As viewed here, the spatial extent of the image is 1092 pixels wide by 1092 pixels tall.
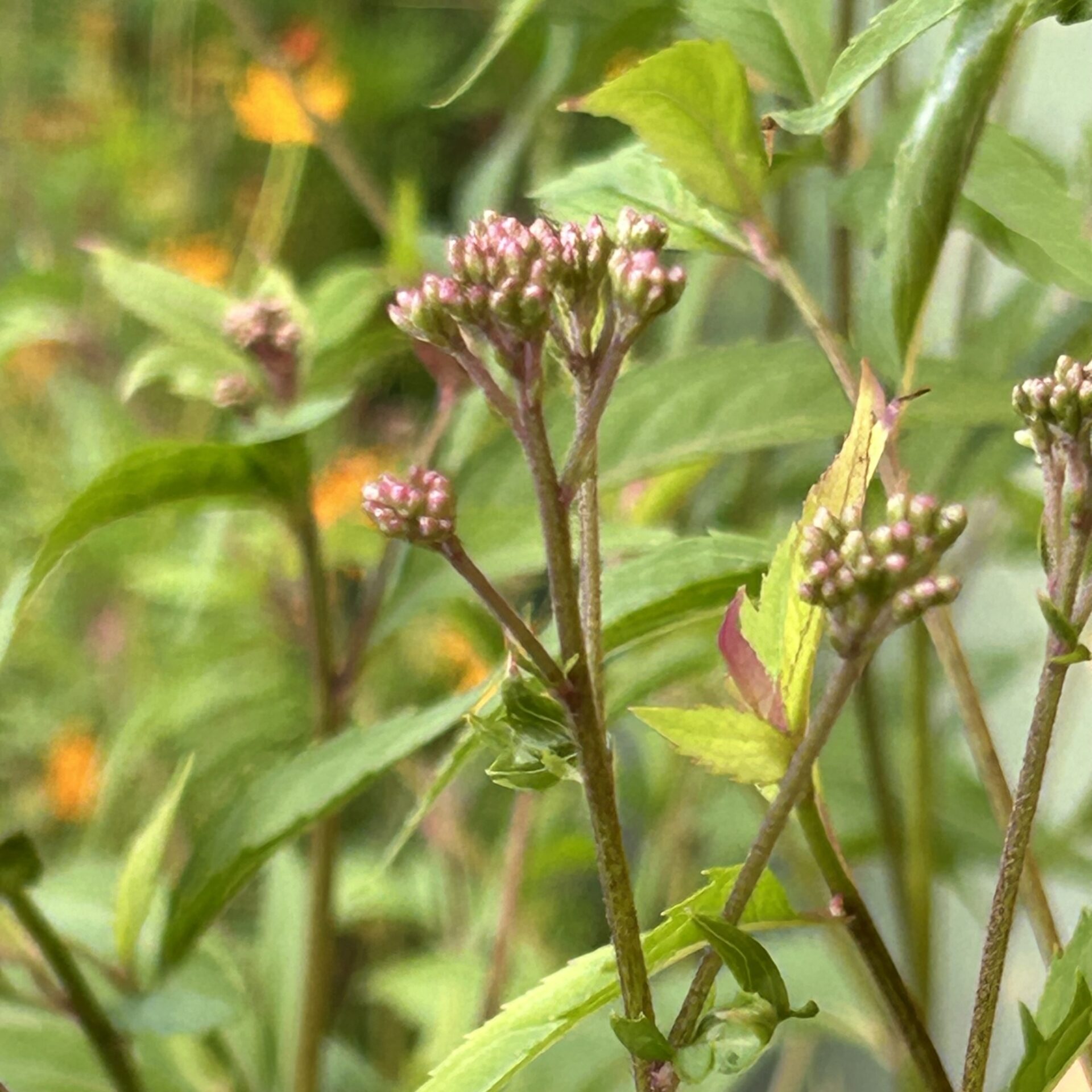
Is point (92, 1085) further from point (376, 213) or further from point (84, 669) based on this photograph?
point (84, 669)

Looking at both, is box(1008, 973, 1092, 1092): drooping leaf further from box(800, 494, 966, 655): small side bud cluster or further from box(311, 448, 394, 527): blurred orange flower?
box(311, 448, 394, 527): blurred orange flower

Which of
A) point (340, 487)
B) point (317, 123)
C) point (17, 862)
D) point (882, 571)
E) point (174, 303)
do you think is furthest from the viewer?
point (340, 487)

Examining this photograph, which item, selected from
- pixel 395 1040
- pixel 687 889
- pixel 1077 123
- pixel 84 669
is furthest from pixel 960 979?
pixel 84 669

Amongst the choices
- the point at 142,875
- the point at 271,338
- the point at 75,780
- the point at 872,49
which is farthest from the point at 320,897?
the point at 75,780

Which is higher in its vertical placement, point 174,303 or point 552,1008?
point 174,303

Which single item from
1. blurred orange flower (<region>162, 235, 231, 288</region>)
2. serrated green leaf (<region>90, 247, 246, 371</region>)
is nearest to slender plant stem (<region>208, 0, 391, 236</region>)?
serrated green leaf (<region>90, 247, 246, 371</region>)

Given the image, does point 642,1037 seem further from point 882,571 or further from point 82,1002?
point 82,1002

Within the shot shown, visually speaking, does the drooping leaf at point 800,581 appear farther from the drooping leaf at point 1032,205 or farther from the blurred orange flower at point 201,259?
the blurred orange flower at point 201,259
